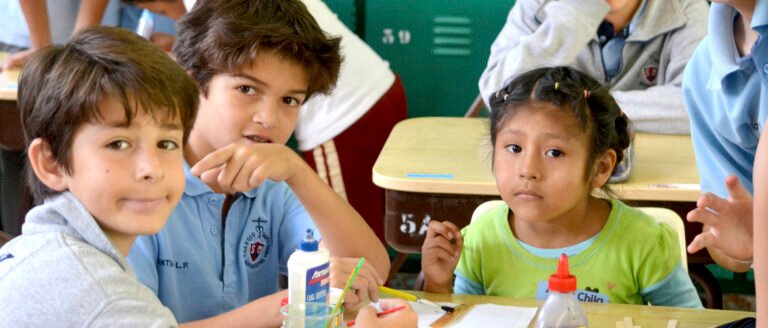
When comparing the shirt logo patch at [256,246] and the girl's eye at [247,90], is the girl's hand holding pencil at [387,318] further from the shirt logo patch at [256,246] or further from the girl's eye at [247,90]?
the girl's eye at [247,90]

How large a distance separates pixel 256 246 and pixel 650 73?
1.63 metres

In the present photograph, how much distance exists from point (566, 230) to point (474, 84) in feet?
7.21

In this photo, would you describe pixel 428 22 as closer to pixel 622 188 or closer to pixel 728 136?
pixel 622 188

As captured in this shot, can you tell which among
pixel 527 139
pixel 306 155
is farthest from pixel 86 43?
pixel 306 155

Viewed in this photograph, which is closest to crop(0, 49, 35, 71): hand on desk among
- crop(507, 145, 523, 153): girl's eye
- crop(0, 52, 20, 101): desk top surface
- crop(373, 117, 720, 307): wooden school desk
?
crop(0, 52, 20, 101): desk top surface

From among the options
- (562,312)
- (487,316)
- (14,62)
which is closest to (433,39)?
(14,62)

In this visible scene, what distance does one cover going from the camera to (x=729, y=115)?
6.52 feet

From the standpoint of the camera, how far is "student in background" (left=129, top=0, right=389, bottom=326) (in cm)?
188

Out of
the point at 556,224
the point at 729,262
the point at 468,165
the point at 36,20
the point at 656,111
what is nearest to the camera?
the point at 729,262

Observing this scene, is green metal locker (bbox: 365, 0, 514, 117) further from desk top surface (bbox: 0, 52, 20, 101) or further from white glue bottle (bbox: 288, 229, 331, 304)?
white glue bottle (bbox: 288, 229, 331, 304)

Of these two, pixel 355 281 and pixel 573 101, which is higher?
pixel 573 101

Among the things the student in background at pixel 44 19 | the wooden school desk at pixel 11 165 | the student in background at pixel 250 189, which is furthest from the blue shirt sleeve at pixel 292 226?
the student in background at pixel 44 19

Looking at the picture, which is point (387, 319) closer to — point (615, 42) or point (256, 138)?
point (256, 138)

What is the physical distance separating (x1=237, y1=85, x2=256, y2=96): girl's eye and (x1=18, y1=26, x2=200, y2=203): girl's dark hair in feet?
1.68
